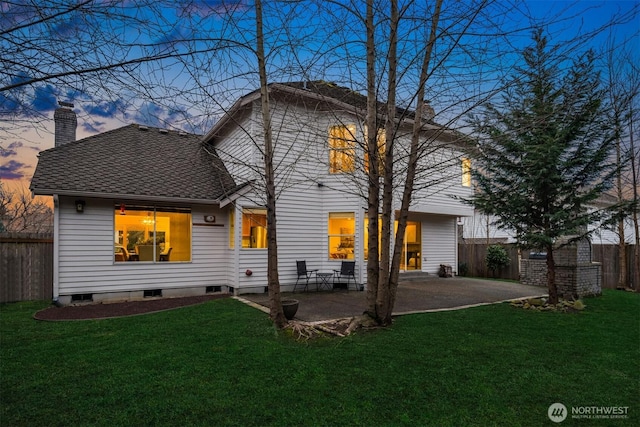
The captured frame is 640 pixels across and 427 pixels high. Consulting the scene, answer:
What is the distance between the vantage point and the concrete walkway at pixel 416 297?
7.97 metres

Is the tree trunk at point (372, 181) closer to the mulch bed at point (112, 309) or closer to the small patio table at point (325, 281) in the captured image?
the small patio table at point (325, 281)

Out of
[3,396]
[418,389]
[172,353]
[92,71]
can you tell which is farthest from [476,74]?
[3,396]

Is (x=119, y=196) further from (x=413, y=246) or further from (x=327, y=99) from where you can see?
(x=413, y=246)

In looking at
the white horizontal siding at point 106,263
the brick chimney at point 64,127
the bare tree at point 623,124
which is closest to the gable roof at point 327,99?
the white horizontal siding at point 106,263

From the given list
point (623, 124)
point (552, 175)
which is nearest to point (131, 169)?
point (552, 175)

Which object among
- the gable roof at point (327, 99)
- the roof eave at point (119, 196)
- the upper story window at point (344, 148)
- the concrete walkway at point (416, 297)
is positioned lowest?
the concrete walkway at point (416, 297)

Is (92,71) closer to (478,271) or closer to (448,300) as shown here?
(448,300)

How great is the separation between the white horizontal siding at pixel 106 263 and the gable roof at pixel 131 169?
570 mm

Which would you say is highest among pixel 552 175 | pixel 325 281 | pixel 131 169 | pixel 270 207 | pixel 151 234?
pixel 131 169

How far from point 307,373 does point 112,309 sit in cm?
634

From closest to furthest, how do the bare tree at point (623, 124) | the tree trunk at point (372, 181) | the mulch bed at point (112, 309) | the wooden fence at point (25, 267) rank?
the tree trunk at point (372, 181)
the mulch bed at point (112, 309)
the bare tree at point (623, 124)
the wooden fence at point (25, 267)

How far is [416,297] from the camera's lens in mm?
9898

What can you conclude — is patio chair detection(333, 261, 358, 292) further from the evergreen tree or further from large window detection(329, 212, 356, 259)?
the evergreen tree

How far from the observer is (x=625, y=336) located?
245 inches
